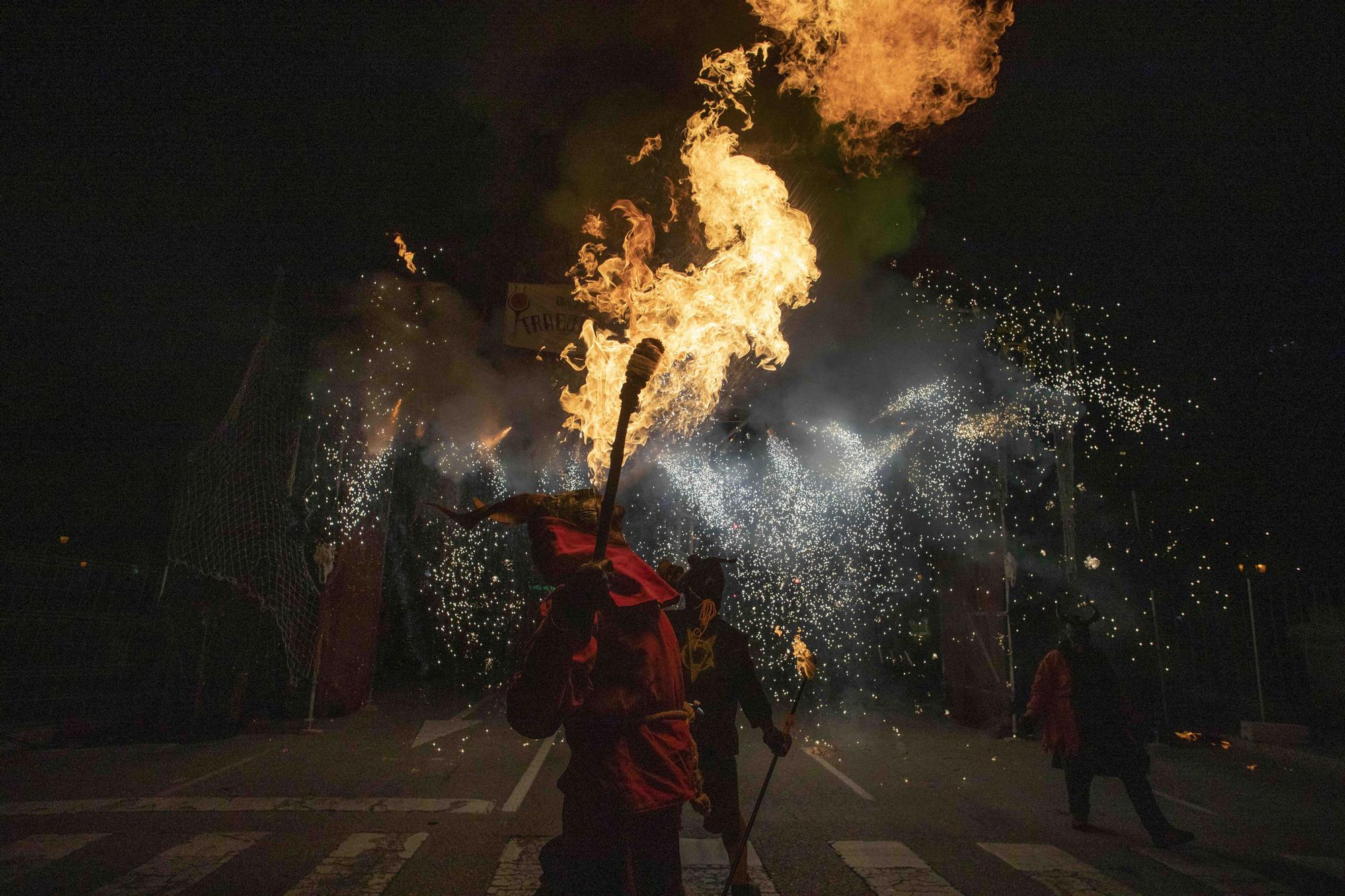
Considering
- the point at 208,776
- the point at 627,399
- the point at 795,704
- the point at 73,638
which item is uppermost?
the point at 627,399

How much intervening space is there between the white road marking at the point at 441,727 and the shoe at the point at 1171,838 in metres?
7.67

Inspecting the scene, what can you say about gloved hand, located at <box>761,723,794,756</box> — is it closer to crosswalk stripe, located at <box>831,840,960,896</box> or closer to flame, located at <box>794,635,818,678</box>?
flame, located at <box>794,635,818,678</box>

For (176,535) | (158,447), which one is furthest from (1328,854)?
(158,447)

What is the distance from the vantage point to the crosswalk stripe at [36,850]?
441 cm

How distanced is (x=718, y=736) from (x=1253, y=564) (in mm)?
10935

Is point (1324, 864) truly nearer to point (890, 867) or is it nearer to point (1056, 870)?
point (1056, 870)

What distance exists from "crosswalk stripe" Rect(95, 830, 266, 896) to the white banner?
295 inches

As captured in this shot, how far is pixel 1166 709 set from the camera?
1131cm

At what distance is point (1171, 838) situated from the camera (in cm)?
546

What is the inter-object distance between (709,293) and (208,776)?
22.0ft

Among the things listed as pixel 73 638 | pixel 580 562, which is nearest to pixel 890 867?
pixel 580 562

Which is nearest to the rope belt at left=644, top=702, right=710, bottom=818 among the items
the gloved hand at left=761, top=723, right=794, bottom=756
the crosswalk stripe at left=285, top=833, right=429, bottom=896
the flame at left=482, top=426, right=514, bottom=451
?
the gloved hand at left=761, top=723, right=794, bottom=756

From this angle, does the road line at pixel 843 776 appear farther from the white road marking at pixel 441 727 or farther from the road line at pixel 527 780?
the white road marking at pixel 441 727

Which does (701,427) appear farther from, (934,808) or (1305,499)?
(934,808)
